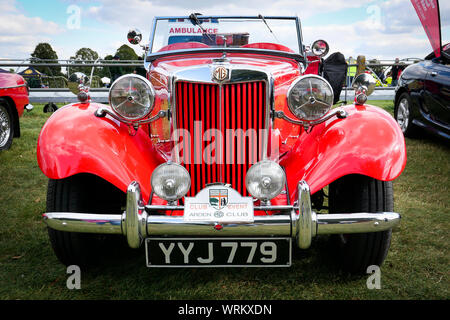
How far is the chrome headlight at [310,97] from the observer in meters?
2.19

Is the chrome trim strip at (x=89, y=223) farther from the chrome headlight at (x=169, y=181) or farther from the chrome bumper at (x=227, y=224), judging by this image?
the chrome headlight at (x=169, y=181)

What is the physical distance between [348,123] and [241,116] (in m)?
0.62

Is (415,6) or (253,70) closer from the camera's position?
(253,70)

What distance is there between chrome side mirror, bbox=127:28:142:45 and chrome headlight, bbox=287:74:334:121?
1.98 metres

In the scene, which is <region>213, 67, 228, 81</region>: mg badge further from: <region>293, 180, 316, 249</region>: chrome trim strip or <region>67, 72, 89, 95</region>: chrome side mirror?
<region>67, 72, 89, 95</region>: chrome side mirror

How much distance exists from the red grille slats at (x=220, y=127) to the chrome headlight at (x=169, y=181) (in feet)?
1.12

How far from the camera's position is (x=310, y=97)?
221 centimetres

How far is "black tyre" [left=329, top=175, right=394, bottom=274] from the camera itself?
220 centimetres

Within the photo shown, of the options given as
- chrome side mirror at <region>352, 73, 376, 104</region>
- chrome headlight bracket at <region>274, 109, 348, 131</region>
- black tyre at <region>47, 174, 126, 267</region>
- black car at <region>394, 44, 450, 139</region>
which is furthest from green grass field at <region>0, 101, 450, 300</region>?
black car at <region>394, 44, 450, 139</region>

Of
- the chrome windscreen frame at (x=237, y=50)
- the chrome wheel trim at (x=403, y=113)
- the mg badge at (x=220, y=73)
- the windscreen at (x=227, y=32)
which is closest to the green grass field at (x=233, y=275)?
the mg badge at (x=220, y=73)

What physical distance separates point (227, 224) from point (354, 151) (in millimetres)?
817

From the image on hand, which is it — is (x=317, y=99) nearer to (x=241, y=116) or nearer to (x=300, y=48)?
(x=241, y=116)
